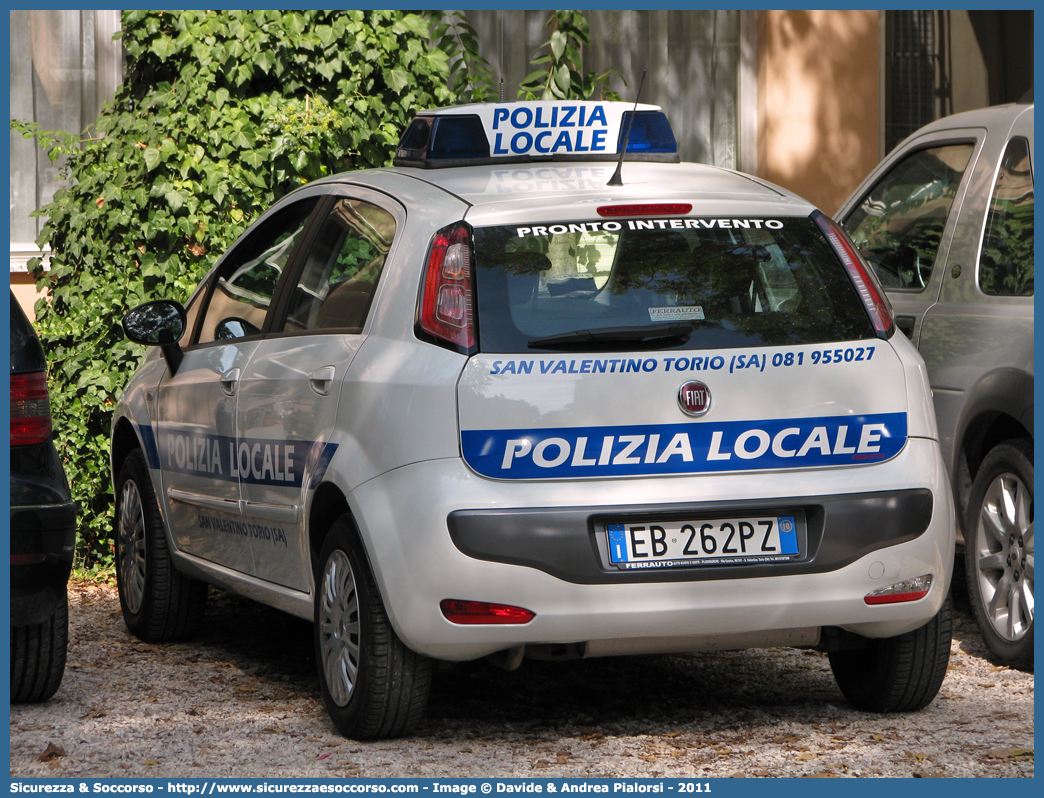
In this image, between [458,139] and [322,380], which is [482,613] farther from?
[458,139]

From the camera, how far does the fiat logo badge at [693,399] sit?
4.00 m

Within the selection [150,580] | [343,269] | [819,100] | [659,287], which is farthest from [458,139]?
[819,100]

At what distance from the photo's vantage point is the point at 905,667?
446cm

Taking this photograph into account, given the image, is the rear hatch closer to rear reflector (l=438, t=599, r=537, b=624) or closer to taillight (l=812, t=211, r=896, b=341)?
taillight (l=812, t=211, r=896, b=341)

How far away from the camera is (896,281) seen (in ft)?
20.1

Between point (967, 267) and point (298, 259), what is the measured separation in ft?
8.33

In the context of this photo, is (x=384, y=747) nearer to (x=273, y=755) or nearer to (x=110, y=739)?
(x=273, y=755)

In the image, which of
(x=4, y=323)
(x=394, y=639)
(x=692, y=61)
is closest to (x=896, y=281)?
(x=394, y=639)

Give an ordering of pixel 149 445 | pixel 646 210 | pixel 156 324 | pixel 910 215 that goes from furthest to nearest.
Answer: pixel 910 215, pixel 149 445, pixel 156 324, pixel 646 210

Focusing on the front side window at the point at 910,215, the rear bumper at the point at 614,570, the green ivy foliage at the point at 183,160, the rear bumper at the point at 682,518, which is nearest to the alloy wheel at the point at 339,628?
the rear bumper at the point at 614,570

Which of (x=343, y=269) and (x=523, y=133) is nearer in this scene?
(x=343, y=269)

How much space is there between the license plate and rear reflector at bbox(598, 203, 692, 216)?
0.94m

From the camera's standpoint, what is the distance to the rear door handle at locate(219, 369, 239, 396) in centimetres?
512

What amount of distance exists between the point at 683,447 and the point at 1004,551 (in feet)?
6.26
